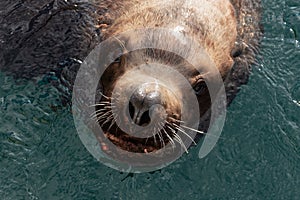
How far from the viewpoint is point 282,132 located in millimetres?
8094

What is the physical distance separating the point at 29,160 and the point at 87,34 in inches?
62.3

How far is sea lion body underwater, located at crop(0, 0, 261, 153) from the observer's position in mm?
6129

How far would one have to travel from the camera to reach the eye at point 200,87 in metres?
6.49

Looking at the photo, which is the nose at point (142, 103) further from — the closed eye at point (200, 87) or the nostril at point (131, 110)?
the closed eye at point (200, 87)

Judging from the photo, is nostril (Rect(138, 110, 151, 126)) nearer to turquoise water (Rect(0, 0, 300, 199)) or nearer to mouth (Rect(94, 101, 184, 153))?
mouth (Rect(94, 101, 184, 153))

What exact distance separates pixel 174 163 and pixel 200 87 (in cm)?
127

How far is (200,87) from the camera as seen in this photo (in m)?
6.56

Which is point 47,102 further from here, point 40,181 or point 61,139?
point 40,181

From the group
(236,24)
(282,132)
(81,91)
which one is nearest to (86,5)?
(81,91)

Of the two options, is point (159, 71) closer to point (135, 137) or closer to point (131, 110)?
point (131, 110)

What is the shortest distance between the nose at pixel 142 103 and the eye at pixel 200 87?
799mm

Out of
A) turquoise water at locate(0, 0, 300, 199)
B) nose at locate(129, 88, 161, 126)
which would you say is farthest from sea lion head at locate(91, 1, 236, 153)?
turquoise water at locate(0, 0, 300, 199)

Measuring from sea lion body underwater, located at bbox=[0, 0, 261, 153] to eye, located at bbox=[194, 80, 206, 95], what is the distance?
0.05ft

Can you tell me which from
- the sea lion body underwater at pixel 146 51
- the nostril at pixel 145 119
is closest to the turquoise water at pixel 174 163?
the sea lion body underwater at pixel 146 51
